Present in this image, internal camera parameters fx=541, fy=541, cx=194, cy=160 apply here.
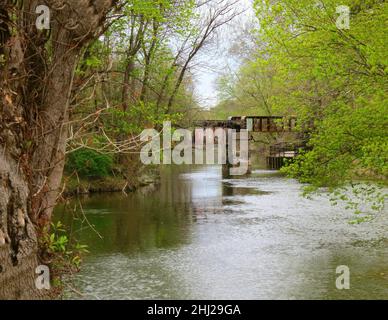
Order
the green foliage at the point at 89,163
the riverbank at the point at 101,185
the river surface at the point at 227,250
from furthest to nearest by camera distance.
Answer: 1. the green foliage at the point at 89,163
2. the riverbank at the point at 101,185
3. the river surface at the point at 227,250

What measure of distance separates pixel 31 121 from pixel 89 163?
22920 millimetres

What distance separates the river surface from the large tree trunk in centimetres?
115

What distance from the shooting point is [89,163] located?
28.2 metres

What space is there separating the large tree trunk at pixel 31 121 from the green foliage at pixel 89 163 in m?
21.9

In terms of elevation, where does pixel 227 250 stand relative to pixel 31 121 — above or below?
below

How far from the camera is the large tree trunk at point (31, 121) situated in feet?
16.5

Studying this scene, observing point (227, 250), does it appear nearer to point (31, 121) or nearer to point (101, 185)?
point (31, 121)

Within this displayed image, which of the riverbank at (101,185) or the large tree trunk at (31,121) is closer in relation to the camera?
the large tree trunk at (31,121)

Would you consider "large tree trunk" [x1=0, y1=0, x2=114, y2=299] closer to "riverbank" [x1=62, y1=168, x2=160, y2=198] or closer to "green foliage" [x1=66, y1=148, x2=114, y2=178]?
"riverbank" [x1=62, y1=168, x2=160, y2=198]
